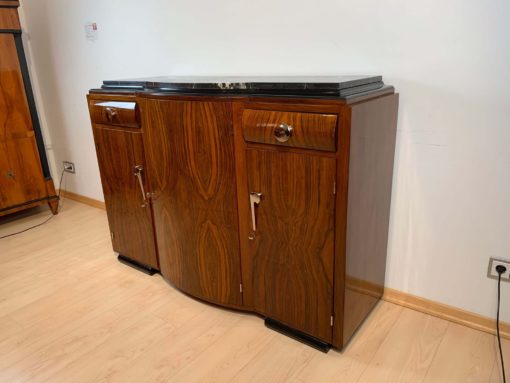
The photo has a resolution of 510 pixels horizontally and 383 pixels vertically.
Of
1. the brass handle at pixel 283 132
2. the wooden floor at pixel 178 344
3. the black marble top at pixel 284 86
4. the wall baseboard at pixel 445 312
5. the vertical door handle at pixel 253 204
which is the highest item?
the black marble top at pixel 284 86

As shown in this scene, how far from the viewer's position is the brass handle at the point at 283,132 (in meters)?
1.27

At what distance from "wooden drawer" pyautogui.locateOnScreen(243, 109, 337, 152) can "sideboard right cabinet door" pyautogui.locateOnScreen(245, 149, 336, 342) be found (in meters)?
0.05

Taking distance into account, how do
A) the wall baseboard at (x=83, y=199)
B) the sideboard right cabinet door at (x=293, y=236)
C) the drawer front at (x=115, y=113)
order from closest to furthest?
1. the sideboard right cabinet door at (x=293, y=236)
2. the drawer front at (x=115, y=113)
3. the wall baseboard at (x=83, y=199)

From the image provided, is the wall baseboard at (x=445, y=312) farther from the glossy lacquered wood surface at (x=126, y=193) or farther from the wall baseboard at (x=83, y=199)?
the wall baseboard at (x=83, y=199)

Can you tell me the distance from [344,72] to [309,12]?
291 mm

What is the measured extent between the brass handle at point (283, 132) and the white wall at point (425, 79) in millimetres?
537

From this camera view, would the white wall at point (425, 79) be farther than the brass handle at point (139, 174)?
No

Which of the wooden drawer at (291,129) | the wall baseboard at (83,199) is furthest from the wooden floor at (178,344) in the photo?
the wall baseboard at (83,199)

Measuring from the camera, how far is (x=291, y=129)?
1261 mm

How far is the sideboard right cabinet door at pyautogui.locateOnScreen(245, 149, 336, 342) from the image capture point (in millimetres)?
1301

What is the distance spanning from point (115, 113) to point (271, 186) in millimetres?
865

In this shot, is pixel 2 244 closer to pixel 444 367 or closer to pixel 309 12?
pixel 309 12

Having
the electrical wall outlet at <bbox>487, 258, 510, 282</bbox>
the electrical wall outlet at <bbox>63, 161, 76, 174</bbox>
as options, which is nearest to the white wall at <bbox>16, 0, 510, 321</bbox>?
the electrical wall outlet at <bbox>487, 258, 510, 282</bbox>

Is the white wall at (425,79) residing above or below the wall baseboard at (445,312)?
above
